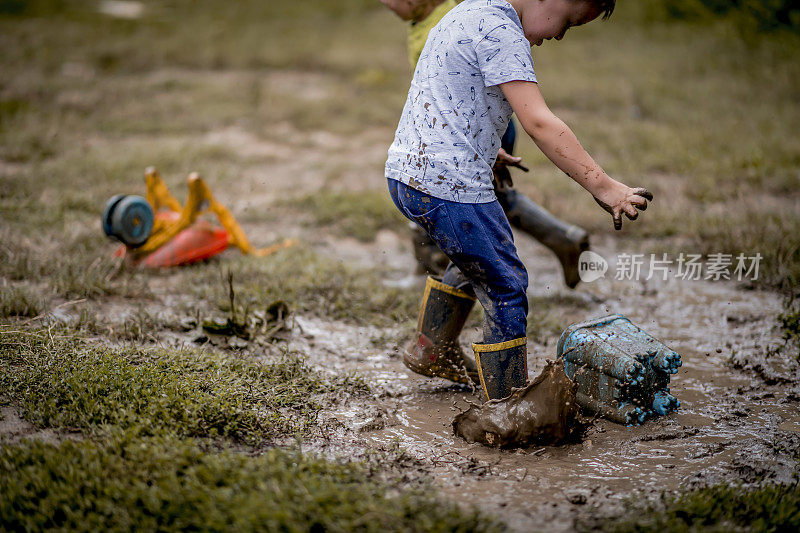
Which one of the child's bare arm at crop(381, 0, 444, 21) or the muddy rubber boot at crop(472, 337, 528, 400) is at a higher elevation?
the child's bare arm at crop(381, 0, 444, 21)

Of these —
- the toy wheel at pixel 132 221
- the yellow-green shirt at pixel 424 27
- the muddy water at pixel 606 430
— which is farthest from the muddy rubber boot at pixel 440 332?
the toy wheel at pixel 132 221

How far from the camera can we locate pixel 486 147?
2.46 meters

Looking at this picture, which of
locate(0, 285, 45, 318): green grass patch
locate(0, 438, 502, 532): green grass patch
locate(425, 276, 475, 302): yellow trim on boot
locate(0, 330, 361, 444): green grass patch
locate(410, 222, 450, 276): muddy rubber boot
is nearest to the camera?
locate(0, 438, 502, 532): green grass patch

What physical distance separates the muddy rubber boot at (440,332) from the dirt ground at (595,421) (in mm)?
133

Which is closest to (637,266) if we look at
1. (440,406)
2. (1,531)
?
(440,406)

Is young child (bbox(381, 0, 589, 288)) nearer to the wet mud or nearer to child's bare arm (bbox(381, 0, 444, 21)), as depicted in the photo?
child's bare arm (bbox(381, 0, 444, 21))

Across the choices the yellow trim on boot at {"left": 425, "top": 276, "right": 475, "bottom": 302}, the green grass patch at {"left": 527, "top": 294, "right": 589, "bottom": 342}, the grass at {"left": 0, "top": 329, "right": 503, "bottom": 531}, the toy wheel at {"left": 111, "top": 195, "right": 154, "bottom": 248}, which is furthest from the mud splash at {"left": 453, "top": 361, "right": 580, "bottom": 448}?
the toy wheel at {"left": 111, "top": 195, "right": 154, "bottom": 248}

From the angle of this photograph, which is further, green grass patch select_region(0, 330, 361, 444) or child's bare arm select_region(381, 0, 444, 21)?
child's bare arm select_region(381, 0, 444, 21)

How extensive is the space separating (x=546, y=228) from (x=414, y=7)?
4.56 ft

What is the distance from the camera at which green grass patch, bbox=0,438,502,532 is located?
194 centimetres

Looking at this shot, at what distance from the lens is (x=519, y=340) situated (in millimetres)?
2568

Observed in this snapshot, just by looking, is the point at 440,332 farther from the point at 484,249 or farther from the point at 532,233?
the point at 532,233

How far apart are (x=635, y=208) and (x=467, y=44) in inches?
30.7

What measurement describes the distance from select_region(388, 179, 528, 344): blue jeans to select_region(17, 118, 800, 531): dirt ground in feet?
1.55
